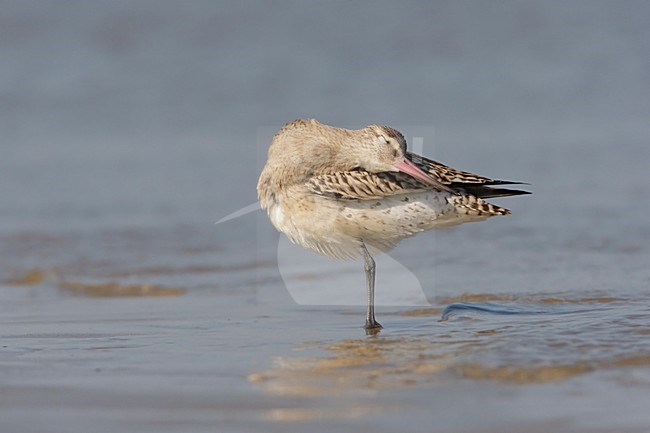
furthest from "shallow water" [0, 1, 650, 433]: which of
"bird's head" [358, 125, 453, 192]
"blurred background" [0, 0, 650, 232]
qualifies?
"bird's head" [358, 125, 453, 192]

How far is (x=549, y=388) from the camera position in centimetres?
381

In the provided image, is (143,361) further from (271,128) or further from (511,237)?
(271,128)

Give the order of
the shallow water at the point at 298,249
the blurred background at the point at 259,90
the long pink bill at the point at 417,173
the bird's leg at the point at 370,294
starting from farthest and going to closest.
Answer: the blurred background at the point at 259,90
the bird's leg at the point at 370,294
the long pink bill at the point at 417,173
the shallow water at the point at 298,249

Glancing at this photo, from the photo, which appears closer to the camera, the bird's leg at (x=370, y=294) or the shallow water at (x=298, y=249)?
the shallow water at (x=298, y=249)

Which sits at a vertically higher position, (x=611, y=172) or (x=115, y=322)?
(x=611, y=172)

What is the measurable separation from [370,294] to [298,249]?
165cm

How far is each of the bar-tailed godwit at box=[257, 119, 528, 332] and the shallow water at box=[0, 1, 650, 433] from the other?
431mm

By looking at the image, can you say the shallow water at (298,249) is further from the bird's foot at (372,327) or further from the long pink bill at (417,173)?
the long pink bill at (417,173)

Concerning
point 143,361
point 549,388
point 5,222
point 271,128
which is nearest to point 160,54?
point 271,128

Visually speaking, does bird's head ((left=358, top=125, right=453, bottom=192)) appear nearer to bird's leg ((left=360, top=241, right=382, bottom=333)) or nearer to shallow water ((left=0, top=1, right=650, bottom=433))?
bird's leg ((left=360, top=241, right=382, bottom=333))

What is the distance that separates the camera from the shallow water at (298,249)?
3830mm

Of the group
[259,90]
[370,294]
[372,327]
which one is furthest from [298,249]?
[259,90]

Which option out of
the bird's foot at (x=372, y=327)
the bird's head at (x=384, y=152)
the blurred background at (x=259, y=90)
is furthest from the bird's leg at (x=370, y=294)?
the blurred background at (x=259, y=90)

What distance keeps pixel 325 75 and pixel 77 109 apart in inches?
104
